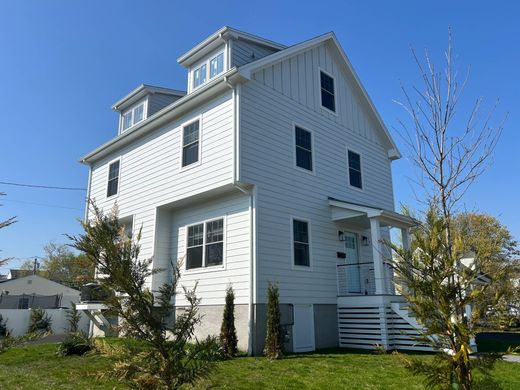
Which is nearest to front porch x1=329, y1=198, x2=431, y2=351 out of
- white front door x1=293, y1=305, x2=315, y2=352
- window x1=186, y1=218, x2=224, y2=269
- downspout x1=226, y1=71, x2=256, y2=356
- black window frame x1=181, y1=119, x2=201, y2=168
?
white front door x1=293, y1=305, x2=315, y2=352

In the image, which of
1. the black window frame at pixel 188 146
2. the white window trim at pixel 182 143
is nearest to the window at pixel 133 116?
the white window trim at pixel 182 143

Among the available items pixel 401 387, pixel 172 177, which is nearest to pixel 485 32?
pixel 401 387

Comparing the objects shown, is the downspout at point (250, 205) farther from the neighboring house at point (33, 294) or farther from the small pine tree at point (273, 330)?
the neighboring house at point (33, 294)

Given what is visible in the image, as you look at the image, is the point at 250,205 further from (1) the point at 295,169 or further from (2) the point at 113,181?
(2) the point at 113,181

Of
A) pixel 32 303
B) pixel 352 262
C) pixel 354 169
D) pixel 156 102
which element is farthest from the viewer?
pixel 32 303

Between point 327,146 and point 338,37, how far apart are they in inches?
174

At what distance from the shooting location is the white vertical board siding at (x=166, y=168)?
1122 centimetres

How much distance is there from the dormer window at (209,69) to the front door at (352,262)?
695 centimetres

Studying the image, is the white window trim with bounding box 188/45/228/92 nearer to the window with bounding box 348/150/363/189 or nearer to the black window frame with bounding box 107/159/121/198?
the black window frame with bounding box 107/159/121/198

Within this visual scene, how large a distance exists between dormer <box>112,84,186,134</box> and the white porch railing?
9454 mm

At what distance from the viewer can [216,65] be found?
13031 mm

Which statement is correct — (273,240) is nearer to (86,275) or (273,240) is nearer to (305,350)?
(305,350)

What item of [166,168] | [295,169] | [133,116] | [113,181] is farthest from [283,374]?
[133,116]

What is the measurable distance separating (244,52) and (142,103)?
536 centimetres
